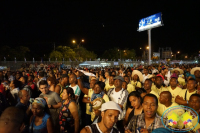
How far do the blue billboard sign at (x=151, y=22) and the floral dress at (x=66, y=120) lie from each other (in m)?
26.0

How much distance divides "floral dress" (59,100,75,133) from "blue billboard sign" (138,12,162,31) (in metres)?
26.0

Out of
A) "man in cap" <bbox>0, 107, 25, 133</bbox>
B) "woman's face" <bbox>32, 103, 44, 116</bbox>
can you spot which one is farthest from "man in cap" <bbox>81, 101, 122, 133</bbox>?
"woman's face" <bbox>32, 103, 44, 116</bbox>

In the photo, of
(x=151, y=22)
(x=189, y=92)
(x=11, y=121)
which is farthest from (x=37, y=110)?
(x=151, y=22)

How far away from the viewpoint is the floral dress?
3.58 meters

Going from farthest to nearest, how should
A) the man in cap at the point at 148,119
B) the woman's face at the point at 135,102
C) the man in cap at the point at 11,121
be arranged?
the woman's face at the point at 135,102 < the man in cap at the point at 148,119 < the man in cap at the point at 11,121

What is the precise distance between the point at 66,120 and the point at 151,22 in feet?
90.2

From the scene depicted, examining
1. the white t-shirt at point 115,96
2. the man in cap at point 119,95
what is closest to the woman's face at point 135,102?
the man in cap at point 119,95

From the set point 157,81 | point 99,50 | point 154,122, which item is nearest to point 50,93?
point 154,122

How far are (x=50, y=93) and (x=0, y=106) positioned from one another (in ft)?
3.78

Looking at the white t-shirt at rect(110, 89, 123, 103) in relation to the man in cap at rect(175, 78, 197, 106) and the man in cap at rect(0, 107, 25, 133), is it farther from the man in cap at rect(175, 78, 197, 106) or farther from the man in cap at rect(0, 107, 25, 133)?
the man in cap at rect(0, 107, 25, 133)

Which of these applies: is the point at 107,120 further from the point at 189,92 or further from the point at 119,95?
the point at 189,92

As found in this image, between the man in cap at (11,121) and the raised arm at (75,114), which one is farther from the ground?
the man in cap at (11,121)

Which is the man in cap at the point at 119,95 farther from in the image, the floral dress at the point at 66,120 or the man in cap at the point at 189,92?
the man in cap at the point at 189,92

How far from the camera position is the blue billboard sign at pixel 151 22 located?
87.2ft
